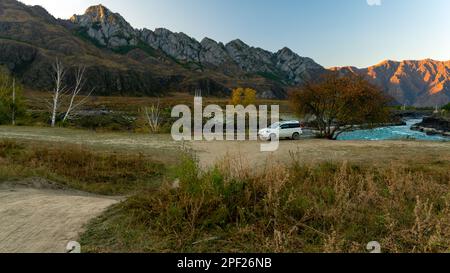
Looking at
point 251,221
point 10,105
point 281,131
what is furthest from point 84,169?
point 10,105

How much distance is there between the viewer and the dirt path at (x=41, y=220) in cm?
550

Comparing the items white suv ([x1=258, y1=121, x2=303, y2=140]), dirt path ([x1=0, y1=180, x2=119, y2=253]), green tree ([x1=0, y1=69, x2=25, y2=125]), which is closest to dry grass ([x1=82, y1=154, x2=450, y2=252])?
dirt path ([x1=0, y1=180, x2=119, y2=253])

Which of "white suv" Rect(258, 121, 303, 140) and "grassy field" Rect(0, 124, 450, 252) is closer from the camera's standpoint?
"grassy field" Rect(0, 124, 450, 252)

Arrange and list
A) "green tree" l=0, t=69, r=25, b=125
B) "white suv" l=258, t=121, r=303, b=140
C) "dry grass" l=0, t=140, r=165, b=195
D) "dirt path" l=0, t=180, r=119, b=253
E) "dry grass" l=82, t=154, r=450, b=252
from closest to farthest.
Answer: "dry grass" l=82, t=154, r=450, b=252, "dirt path" l=0, t=180, r=119, b=253, "dry grass" l=0, t=140, r=165, b=195, "white suv" l=258, t=121, r=303, b=140, "green tree" l=0, t=69, r=25, b=125

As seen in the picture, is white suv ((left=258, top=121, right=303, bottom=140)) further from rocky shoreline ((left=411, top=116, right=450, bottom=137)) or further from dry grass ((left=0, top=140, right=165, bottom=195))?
rocky shoreline ((left=411, top=116, right=450, bottom=137))

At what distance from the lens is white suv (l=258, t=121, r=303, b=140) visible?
32.1 metres

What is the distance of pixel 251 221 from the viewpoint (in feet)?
19.1

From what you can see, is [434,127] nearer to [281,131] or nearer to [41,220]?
[281,131]

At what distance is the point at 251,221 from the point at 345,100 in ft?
103

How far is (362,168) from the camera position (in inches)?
570

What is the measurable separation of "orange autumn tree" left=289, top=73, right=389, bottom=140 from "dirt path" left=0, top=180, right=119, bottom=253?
101 ft

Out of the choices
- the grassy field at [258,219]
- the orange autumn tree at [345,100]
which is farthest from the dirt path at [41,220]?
the orange autumn tree at [345,100]
